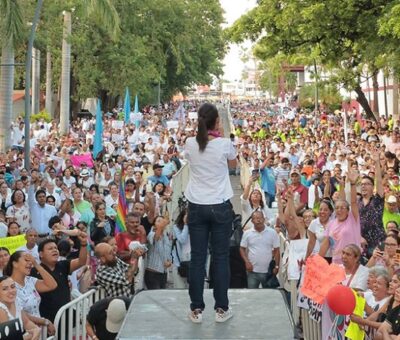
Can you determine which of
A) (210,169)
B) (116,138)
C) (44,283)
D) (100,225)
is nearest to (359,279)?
(210,169)

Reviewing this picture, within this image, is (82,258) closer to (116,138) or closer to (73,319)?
(73,319)

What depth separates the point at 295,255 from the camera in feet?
34.2

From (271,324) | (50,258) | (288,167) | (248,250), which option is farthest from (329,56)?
(271,324)

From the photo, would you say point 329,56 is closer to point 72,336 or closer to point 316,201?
point 316,201

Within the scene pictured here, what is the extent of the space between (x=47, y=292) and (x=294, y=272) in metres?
2.86

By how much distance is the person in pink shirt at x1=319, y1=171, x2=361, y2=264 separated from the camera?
9812 millimetres

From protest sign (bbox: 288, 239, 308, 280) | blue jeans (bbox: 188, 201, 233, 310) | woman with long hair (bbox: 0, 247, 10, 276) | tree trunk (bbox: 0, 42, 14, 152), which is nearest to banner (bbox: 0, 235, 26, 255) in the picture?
woman with long hair (bbox: 0, 247, 10, 276)

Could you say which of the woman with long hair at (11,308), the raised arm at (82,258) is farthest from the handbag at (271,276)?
the woman with long hair at (11,308)

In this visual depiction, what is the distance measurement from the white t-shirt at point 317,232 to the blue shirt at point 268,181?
941 centimetres

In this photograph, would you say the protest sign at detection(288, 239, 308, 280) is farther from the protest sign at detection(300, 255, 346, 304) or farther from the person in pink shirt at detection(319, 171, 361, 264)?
the protest sign at detection(300, 255, 346, 304)

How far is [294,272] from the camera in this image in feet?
33.1

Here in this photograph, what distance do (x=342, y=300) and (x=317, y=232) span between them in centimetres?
344

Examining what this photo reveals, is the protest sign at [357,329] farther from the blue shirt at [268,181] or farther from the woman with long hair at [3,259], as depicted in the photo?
the blue shirt at [268,181]

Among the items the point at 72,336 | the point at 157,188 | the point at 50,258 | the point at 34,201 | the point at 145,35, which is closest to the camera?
the point at 72,336
